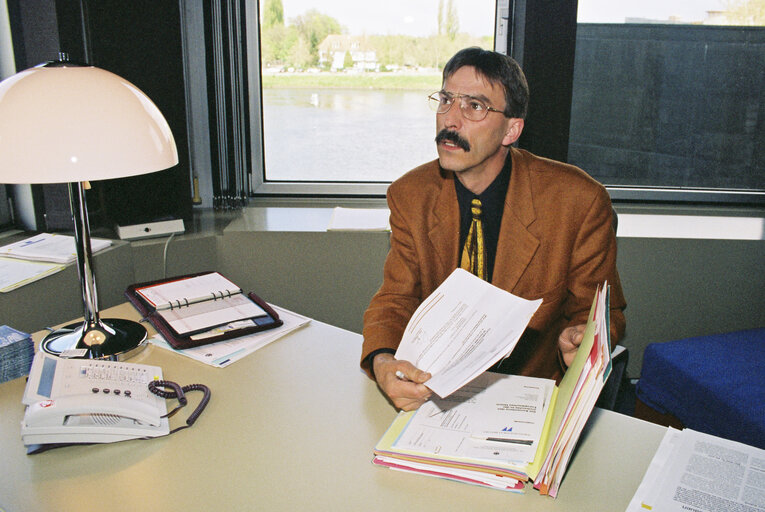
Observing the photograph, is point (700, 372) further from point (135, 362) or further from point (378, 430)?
point (135, 362)

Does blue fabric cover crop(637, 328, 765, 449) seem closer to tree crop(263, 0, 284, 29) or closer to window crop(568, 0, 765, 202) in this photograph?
window crop(568, 0, 765, 202)

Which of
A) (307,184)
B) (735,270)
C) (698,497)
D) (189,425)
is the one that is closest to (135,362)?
(189,425)

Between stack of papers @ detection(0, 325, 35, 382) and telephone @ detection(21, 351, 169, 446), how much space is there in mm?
95

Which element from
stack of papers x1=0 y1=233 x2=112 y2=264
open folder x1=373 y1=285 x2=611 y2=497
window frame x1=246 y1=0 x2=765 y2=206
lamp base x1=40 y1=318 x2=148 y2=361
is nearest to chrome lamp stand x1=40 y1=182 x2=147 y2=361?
lamp base x1=40 y1=318 x2=148 y2=361

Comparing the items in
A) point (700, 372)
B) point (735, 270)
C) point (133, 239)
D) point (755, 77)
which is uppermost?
point (755, 77)

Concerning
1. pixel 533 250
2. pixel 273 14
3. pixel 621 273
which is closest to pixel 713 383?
pixel 621 273

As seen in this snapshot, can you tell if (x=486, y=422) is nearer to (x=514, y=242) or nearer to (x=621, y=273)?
(x=514, y=242)

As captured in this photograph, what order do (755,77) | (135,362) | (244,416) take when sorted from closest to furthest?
(244,416), (135,362), (755,77)

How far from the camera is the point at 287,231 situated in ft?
7.96

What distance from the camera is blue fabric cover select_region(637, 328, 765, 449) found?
188 centimetres

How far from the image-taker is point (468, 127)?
5.59ft

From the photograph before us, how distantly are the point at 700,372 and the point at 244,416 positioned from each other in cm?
152

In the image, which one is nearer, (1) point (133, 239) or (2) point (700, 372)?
(2) point (700, 372)

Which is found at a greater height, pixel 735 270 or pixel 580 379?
pixel 580 379
